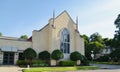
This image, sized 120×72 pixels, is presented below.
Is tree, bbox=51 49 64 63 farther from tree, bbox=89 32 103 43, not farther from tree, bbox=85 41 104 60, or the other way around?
tree, bbox=89 32 103 43

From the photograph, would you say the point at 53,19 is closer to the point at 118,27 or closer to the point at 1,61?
the point at 1,61

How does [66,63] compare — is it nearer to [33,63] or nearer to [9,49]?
[33,63]

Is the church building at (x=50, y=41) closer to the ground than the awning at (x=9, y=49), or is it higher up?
higher up

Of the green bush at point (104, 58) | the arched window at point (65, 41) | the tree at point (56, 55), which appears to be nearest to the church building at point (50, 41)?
the arched window at point (65, 41)

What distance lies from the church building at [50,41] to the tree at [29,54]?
1.29m

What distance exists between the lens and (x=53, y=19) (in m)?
41.9

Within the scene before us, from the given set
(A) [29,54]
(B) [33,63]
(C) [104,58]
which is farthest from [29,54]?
(C) [104,58]

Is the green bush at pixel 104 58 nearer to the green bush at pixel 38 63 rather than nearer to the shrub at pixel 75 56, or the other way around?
the shrub at pixel 75 56

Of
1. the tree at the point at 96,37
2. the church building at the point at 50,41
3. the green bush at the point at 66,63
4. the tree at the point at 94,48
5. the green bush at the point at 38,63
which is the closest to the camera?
the green bush at the point at 38,63

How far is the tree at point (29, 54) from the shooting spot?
3756 centimetres

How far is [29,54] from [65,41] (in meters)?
9.01

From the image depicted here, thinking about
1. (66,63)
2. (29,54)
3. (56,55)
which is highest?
(29,54)

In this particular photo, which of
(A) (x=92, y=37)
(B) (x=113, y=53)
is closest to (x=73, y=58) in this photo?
(B) (x=113, y=53)

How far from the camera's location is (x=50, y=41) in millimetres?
40969
